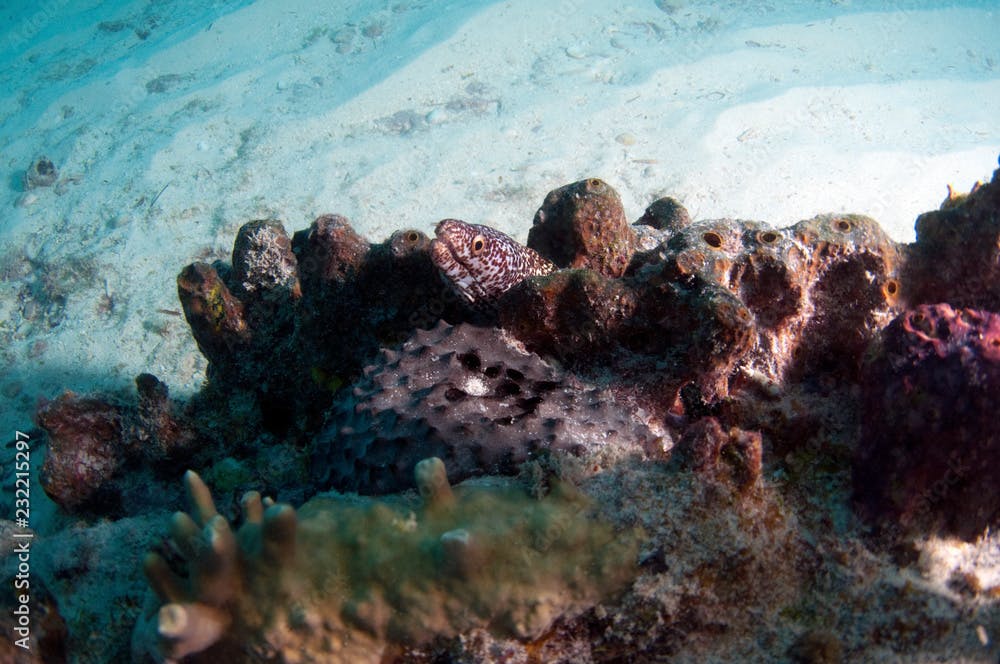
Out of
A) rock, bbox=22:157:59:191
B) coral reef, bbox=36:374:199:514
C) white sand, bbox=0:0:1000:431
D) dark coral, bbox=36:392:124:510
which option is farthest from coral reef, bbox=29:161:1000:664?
rock, bbox=22:157:59:191

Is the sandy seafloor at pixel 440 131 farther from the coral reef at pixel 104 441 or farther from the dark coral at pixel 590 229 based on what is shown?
the dark coral at pixel 590 229

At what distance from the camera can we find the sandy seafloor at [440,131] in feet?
29.2

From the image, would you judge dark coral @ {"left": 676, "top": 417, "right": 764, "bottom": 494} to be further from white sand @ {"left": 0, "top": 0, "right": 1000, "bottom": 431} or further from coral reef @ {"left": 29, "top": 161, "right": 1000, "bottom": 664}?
white sand @ {"left": 0, "top": 0, "right": 1000, "bottom": 431}

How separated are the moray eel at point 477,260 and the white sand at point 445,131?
539 cm

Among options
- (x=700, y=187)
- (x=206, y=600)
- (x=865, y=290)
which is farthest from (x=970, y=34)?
(x=206, y=600)

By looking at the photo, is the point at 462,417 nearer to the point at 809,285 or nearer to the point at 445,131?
the point at 809,285

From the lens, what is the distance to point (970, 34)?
597 inches

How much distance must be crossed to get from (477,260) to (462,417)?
1.07m

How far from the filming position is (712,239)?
292 cm

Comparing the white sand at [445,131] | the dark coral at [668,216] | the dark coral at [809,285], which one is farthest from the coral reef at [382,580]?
the white sand at [445,131]

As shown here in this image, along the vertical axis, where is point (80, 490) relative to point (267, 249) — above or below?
below

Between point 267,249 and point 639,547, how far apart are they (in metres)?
3.63

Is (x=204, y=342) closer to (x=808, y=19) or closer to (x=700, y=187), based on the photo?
(x=700, y=187)

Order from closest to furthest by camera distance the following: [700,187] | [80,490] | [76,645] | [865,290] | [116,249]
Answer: [76,645] → [865,290] → [80,490] → [700,187] → [116,249]
